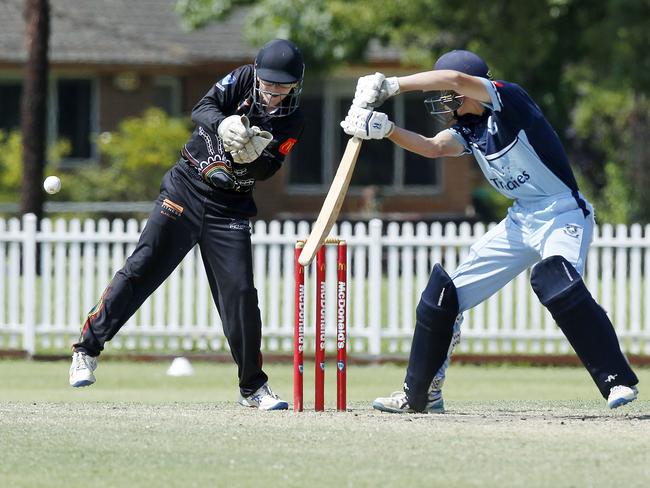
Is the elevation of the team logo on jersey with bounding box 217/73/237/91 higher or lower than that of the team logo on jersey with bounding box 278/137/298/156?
higher

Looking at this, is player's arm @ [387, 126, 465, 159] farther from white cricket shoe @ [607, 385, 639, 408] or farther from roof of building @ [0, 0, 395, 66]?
roof of building @ [0, 0, 395, 66]

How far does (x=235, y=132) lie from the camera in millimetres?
7422

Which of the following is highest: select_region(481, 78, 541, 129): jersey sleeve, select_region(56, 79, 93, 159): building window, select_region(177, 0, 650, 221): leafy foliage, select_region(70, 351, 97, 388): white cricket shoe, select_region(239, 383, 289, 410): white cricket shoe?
select_region(177, 0, 650, 221): leafy foliage

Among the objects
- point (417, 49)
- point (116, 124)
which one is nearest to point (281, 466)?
point (417, 49)

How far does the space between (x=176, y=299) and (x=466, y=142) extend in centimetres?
607

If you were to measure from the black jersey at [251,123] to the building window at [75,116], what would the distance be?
19.5m

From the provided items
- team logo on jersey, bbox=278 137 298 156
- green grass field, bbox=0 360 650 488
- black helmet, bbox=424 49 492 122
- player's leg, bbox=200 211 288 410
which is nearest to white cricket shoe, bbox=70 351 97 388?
green grass field, bbox=0 360 650 488

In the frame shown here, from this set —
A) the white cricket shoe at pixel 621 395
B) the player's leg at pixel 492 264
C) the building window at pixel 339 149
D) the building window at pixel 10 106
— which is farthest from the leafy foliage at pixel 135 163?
the white cricket shoe at pixel 621 395

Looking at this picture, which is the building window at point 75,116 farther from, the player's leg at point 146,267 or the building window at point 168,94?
the player's leg at point 146,267

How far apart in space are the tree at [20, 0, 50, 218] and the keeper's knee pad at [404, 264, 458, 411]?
10.4 metres

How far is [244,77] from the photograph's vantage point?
7.90 m

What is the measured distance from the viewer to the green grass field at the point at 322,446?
227 inches

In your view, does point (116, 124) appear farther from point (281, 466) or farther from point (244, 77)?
point (281, 466)

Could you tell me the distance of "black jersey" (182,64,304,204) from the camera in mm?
7762
